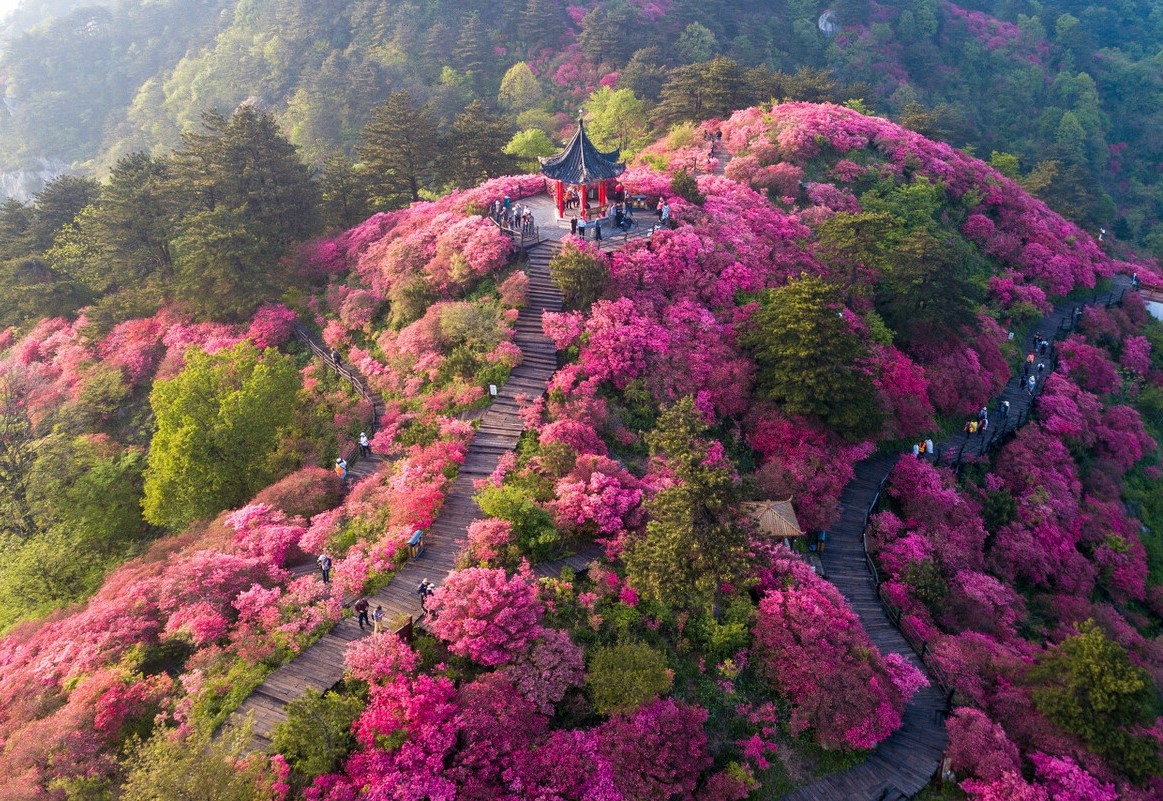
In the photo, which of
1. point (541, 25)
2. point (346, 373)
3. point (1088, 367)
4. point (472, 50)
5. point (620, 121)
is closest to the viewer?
point (346, 373)

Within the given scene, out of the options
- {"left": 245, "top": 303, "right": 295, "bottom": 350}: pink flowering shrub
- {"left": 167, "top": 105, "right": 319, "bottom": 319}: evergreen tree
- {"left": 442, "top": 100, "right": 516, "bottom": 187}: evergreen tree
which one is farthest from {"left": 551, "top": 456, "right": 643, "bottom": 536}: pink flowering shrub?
{"left": 442, "top": 100, "right": 516, "bottom": 187}: evergreen tree

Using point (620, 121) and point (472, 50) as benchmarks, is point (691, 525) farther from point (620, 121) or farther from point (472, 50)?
point (472, 50)

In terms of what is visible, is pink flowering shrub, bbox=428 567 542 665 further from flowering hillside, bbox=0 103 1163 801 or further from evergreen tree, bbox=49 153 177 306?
evergreen tree, bbox=49 153 177 306

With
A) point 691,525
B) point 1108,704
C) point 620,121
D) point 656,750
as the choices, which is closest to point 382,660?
point 656,750

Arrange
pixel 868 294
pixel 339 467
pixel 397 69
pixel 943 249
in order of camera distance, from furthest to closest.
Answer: pixel 397 69, pixel 868 294, pixel 943 249, pixel 339 467

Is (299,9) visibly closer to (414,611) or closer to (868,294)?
(868,294)

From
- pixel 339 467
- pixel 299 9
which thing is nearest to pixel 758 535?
pixel 339 467

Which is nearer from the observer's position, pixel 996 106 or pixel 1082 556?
pixel 1082 556
